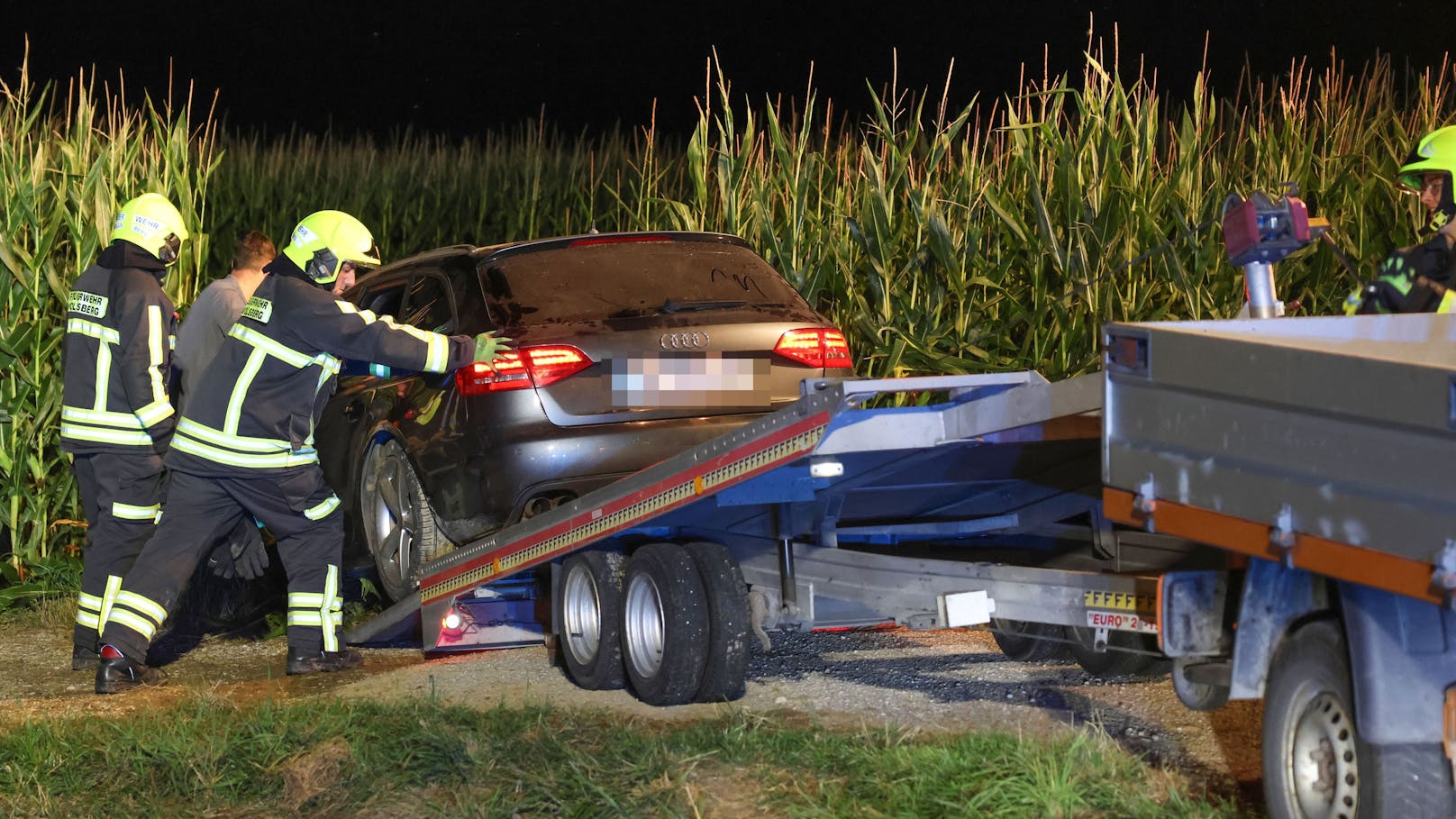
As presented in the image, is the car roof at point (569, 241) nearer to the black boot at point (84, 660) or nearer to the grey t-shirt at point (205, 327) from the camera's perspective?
the grey t-shirt at point (205, 327)

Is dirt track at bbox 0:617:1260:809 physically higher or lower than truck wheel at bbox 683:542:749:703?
lower

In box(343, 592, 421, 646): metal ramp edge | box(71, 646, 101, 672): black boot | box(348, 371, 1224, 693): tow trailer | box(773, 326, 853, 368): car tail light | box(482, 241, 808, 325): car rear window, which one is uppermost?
box(482, 241, 808, 325): car rear window

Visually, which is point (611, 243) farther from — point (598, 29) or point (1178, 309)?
point (598, 29)

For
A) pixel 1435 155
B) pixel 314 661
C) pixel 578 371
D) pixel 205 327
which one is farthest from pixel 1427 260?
pixel 205 327

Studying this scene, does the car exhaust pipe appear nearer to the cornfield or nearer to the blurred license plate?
the blurred license plate

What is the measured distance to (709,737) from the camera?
5.20 metres

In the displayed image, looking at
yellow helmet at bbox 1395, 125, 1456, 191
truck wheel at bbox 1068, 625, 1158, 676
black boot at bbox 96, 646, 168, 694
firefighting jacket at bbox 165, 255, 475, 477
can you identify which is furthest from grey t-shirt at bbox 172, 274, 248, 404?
yellow helmet at bbox 1395, 125, 1456, 191

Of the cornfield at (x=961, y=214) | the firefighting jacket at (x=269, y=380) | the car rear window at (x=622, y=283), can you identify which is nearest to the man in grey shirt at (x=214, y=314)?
the cornfield at (x=961, y=214)

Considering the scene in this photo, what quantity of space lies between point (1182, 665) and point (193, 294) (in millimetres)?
6220

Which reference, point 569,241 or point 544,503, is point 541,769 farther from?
point 569,241

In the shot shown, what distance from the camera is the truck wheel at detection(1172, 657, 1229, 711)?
441 cm

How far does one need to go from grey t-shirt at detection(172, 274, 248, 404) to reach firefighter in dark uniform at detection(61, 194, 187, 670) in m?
0.61

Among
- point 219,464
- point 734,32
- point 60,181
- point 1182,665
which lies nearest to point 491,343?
point 219,464

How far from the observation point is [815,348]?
682 cm
